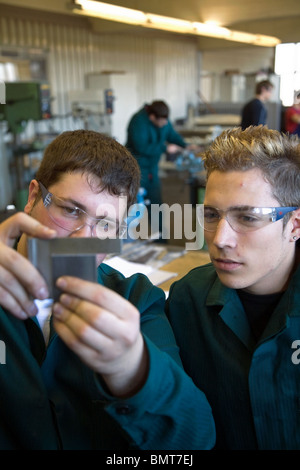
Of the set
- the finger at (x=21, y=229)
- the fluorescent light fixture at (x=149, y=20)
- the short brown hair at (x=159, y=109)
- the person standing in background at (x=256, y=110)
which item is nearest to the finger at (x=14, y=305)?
the finger at (x=21, y=229)

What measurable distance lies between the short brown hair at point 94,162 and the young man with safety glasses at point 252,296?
0.23 metres

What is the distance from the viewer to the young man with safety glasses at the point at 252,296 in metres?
1.09

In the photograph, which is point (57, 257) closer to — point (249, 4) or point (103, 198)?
point (103, 198)

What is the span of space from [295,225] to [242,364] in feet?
1.31

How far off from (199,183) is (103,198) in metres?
3.10

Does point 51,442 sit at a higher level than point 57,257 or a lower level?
lower

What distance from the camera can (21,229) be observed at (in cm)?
84

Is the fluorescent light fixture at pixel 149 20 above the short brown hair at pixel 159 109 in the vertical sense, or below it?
above

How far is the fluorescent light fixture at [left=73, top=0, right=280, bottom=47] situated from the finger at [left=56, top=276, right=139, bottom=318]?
389 cm

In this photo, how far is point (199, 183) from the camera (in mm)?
4168

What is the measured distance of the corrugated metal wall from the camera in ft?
23.0

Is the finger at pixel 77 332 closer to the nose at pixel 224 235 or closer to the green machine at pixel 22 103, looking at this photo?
the nose at pixel 224 235

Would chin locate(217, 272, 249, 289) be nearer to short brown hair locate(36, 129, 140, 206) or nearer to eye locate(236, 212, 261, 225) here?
eye locate(236, 212, 261, 225)
